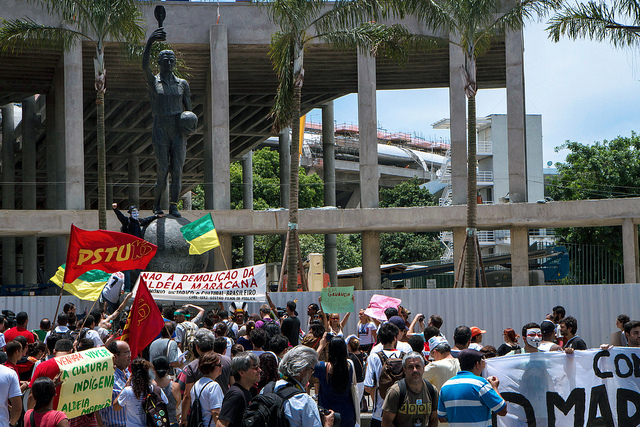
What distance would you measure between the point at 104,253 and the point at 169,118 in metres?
6.93

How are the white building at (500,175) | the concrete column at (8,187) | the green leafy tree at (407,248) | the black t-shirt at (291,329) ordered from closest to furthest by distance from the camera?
1. the black t-shirt at (291,329)
2. the concrete column at (8,187)
3. the green leafy tree at (407,248)
4. the white building at (500,175)

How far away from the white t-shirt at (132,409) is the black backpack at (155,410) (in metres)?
0.04

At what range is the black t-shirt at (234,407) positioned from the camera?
18.8 ft

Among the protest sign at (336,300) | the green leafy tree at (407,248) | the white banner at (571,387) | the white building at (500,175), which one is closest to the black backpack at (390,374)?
the white banner at (571,387)

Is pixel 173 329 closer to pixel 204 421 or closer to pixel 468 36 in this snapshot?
pixel 204 421

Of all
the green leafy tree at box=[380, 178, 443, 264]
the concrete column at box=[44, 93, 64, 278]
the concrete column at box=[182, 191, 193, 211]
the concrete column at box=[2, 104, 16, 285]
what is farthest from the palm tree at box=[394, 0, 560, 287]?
the concrete column at box=[182, 191, 193, 211]

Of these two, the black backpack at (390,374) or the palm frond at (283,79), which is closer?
the black backpack at (390,374)

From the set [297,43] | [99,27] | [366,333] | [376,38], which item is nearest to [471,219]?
[376,38]

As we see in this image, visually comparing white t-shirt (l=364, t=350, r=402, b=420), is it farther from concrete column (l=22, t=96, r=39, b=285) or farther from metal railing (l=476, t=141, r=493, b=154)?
metal railing (l=476, t=141, r=493, b=154)

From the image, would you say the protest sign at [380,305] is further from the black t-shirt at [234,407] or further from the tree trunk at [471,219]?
the tree trunk at [471,219]

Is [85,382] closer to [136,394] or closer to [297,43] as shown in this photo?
[136,394]

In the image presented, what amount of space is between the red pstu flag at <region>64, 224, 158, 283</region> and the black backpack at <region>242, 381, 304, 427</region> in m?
6.97

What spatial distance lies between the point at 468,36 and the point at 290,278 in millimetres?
8656

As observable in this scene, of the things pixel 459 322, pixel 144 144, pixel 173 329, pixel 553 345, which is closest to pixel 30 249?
pixel 144 144
